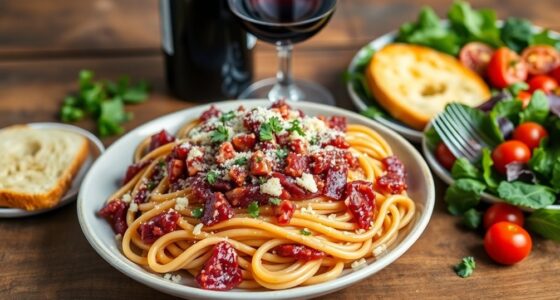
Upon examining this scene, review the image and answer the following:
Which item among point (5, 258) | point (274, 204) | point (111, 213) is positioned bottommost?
point (5, 258)

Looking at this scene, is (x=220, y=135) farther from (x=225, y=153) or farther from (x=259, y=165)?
(x=259, y=165)

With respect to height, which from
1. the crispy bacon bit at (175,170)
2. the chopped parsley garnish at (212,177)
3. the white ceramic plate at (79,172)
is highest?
the chopped parsley garnish at (212,177)

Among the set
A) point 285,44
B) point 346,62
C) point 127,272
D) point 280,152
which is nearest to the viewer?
point 127,272

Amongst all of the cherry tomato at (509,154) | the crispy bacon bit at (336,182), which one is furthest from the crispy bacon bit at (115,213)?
the cherry tomato at (509,154)

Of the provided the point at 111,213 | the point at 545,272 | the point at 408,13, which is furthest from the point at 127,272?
the point at 408,13

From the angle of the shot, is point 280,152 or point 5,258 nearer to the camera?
point 280,152

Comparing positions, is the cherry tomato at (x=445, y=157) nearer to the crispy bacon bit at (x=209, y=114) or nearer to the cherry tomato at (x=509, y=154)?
the cherry tomato at (x=509, y=154)

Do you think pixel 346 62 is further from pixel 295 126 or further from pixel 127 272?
pixel 127 272

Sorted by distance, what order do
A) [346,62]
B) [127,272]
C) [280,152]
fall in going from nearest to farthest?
[127,272], [280,152], [346,62]
